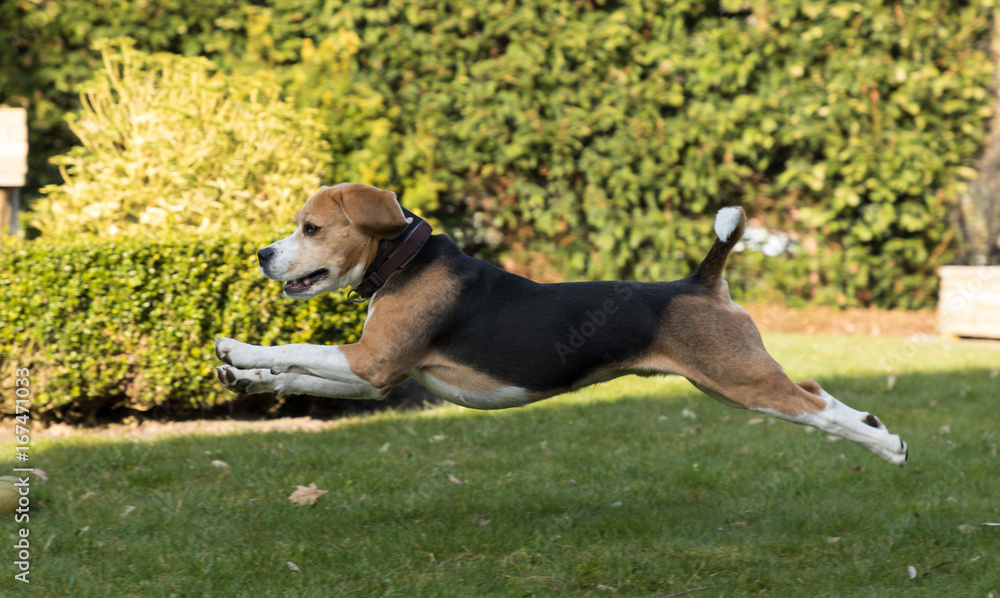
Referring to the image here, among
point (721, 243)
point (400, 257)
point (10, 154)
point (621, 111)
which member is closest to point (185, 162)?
point (10, 154)

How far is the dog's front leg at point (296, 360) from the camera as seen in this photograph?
3.92m

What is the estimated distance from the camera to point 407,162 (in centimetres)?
934

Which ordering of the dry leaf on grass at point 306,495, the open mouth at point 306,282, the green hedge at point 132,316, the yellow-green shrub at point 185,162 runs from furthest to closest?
1. the yellow-green shrub at point 185,162
2. the green hedge at point 132,316
3. the dry leaf on grass at point 306,495
4. the open mouth at point 306,282

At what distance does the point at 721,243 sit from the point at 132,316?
168 inches

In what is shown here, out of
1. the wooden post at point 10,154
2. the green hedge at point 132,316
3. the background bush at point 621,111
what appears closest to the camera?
the green hedge at point 132,316

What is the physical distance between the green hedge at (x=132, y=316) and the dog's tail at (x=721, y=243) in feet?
10.9

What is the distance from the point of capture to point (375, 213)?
4.05 m

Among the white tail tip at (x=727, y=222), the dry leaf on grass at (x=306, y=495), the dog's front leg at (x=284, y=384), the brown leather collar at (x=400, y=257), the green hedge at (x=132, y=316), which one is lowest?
the dry leaf on grass at (x=306, y=495)

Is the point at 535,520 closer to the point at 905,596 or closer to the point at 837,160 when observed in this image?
the point at 905,596

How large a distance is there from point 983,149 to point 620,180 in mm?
4709

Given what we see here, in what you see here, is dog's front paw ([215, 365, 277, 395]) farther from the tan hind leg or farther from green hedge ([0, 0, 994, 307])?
green hedge ([0, 0, 994, 307])

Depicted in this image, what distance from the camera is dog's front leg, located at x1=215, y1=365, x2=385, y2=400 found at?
4.23 metres

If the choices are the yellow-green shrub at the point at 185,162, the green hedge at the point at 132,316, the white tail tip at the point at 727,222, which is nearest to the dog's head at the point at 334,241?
the white tail tip at the point at 727,222

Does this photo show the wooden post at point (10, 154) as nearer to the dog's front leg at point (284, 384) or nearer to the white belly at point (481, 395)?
the dog's front leg at point (284, 384)
